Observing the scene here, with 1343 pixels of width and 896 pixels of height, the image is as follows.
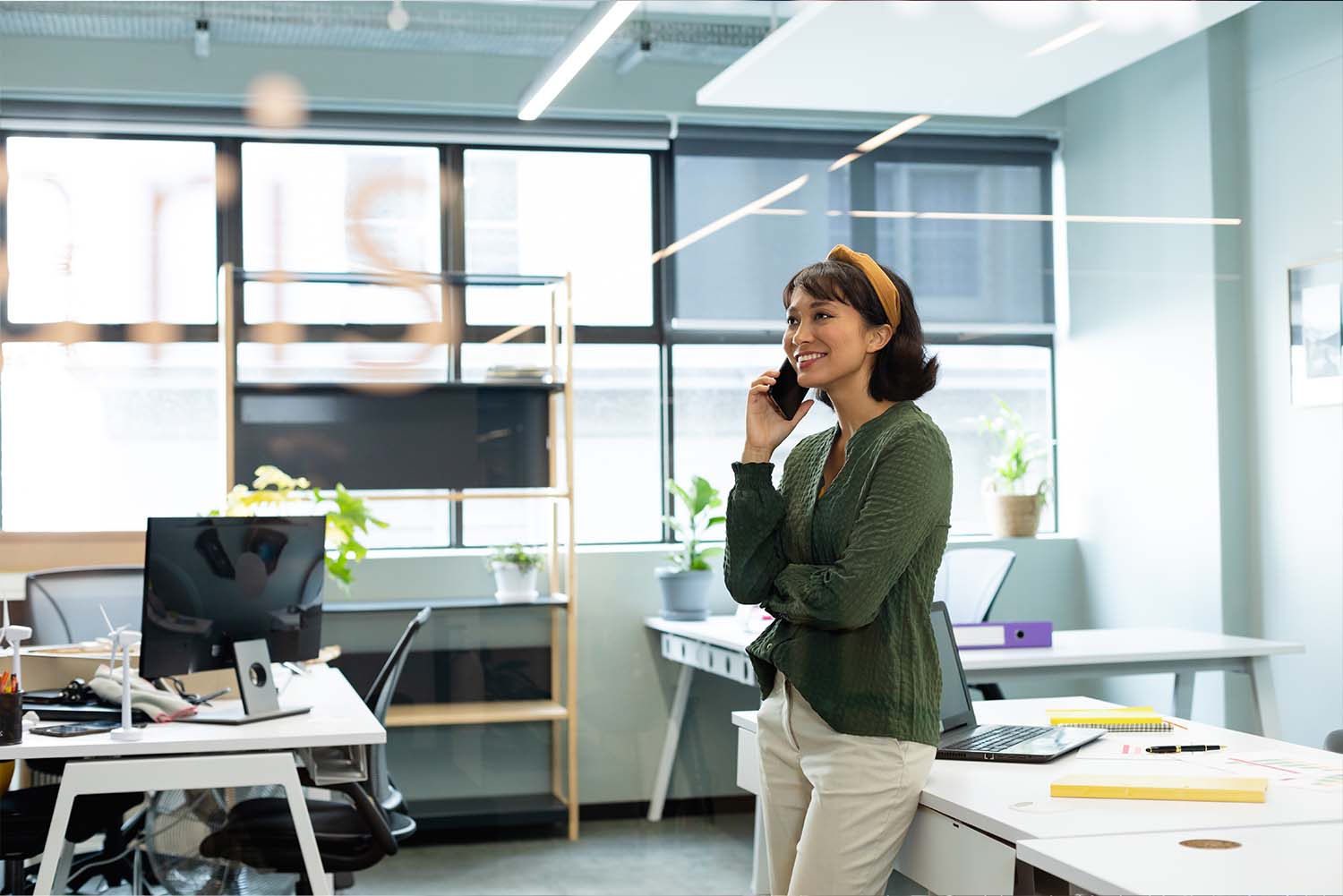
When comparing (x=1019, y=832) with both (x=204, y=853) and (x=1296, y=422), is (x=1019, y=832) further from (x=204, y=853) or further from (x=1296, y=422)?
(x=1296, y=422)

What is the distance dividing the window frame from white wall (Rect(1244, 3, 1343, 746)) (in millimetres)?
972

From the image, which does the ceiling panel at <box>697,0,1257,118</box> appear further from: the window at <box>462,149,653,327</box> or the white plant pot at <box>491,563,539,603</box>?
the white plant pot at <box>491,563,539,603</box>

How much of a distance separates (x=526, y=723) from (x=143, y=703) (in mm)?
2307

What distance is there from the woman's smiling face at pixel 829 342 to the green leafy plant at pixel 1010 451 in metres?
3.70

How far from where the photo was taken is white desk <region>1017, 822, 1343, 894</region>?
4.97 ft

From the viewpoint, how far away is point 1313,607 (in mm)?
4562

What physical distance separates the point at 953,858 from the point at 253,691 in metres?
1.64

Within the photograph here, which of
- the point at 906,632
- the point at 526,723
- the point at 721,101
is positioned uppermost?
the point at 721,101

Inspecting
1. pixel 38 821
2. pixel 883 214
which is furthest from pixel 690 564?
pixel 38 821

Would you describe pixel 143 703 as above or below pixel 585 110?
below

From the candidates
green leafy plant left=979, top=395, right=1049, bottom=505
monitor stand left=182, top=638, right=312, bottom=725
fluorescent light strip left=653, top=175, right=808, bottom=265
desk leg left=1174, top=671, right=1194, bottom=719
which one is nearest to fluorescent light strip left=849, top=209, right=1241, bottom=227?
fluorescent light strip left=653, top=175, right=808, bottom=265

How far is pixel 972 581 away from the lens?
16.2 ft

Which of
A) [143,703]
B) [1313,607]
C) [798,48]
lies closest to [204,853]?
[143,703]

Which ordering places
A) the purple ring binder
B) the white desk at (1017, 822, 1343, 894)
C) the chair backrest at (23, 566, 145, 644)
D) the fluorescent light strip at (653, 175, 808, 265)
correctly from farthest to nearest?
the fluorescent light strip at (653, 175, 808, 265)
the chair backrest at (23, 566, 145, 644)
the purple ring binder
the white desk at (1017, 822, 1343, 894)
